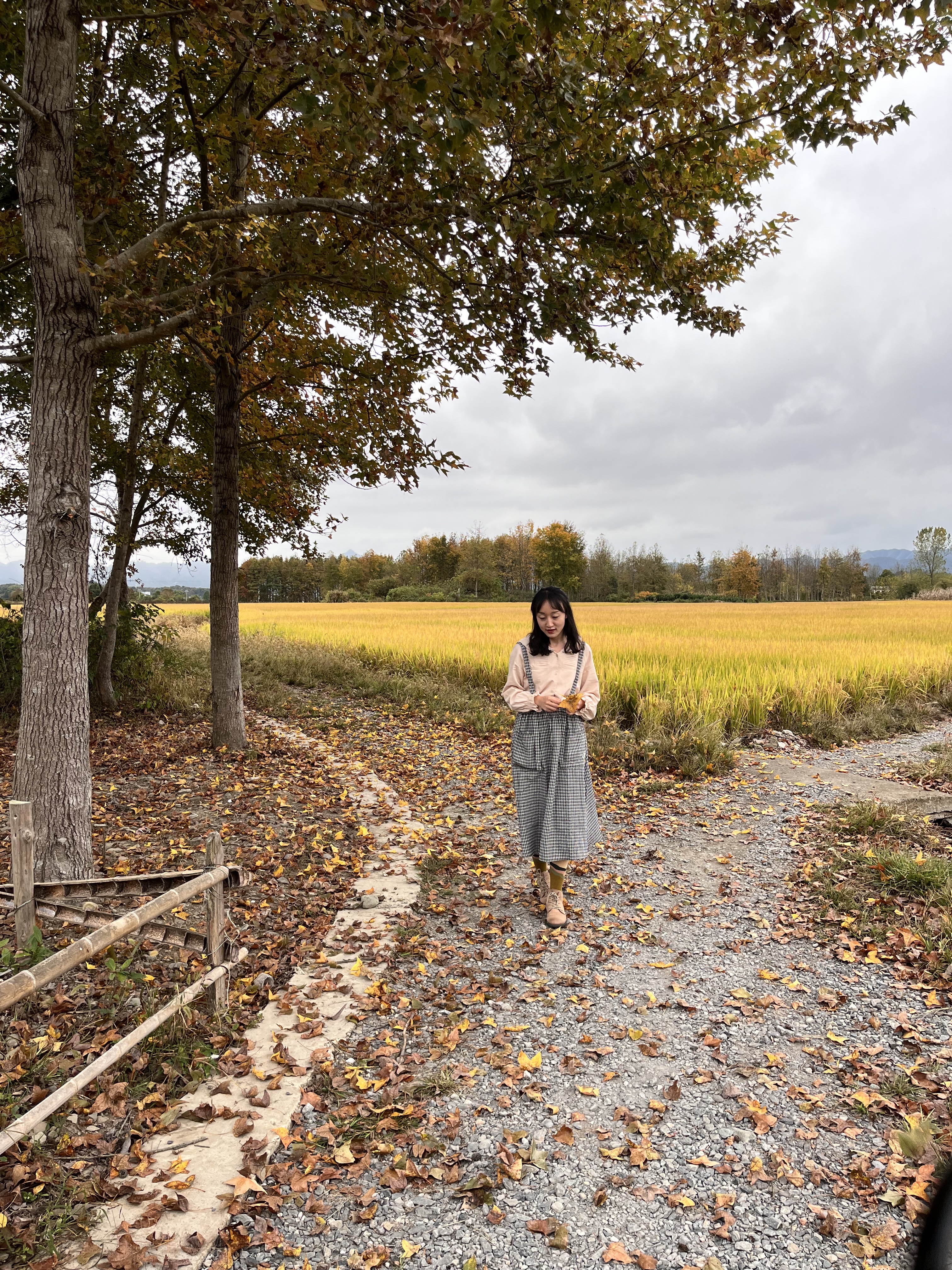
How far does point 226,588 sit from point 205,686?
5.83m

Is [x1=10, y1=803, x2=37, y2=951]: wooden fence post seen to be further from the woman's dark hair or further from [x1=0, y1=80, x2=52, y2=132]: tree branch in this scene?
[x1=0, y1=80, x2=52, y2=132]: tree branch

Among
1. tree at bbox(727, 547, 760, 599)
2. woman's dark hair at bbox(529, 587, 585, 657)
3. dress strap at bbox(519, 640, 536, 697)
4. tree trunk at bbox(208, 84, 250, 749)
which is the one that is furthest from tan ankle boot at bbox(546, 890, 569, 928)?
tree at bbox(727, 547, 760, 599)

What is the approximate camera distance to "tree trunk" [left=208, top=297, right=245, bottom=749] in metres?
9.08

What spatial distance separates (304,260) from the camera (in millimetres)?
6297

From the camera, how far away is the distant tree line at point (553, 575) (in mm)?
74312

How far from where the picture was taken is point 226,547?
922 centimetres

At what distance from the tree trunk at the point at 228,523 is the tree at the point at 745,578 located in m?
92.2

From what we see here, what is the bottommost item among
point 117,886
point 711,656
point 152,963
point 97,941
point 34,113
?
point 152,963

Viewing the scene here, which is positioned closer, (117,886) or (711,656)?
(117,886)

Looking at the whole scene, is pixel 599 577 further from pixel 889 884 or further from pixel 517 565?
pixel 889 884

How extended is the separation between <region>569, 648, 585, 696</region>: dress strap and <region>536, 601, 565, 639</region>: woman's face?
26cm

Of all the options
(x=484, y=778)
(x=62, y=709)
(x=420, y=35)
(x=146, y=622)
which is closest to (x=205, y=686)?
(x=146, y=622)

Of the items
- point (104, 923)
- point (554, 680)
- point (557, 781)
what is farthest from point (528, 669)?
point (104, 923)

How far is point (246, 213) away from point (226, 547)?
4688mm
